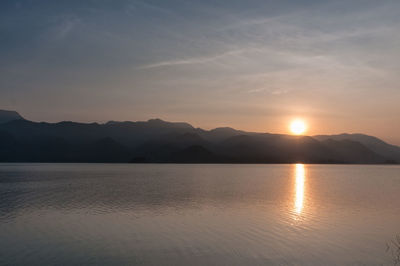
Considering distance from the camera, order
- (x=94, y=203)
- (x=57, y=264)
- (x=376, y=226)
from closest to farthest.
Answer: (x=57, y=264) → (x=376, y=226) → (x=94, y=203)

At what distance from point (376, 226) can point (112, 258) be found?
34013 mm

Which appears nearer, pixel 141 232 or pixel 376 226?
pixel 141 232

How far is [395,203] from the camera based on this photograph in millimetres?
69688

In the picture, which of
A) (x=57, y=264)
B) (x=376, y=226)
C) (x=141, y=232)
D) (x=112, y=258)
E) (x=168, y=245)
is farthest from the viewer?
(x=376, y=226)

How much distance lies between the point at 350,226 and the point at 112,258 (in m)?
31.1

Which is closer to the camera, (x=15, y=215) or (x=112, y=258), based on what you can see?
(x=112, y=258)

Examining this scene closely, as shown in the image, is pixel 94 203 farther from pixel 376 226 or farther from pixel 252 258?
pixel 376 226

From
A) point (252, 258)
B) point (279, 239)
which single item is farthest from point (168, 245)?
point (279, 239)

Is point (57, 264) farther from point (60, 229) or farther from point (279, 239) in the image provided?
point (279, 239)

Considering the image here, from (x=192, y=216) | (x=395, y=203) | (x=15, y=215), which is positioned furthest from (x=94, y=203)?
(x=395, y=203)

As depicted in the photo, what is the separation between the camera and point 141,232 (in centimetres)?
4006

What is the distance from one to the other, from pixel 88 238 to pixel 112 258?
8.37m

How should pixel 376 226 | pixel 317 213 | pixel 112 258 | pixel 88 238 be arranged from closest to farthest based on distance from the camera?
pixel 112 258, pixel 88 238, pixel 376 226, pixel 317 213

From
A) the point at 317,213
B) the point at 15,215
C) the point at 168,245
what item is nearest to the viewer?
the point at 168,245
